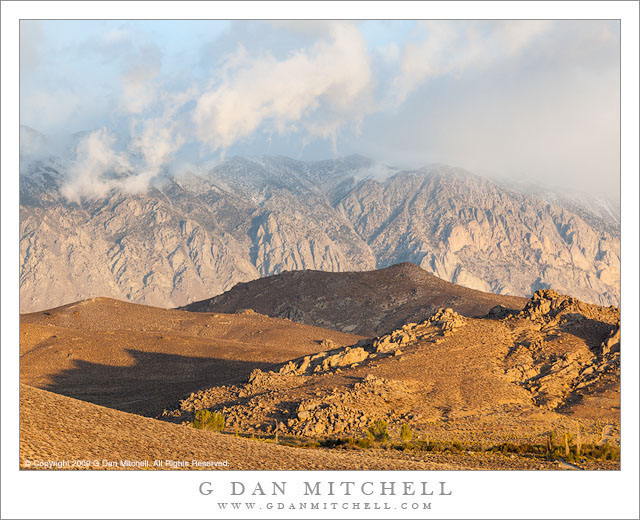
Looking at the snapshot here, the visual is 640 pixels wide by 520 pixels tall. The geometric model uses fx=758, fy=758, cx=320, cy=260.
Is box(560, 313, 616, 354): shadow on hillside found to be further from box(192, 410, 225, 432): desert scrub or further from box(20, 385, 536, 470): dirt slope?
box(192, 410, 225, 432): desert scrub

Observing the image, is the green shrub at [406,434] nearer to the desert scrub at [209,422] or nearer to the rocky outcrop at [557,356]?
the desert scrub at [209,422]

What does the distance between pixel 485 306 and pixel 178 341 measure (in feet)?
191

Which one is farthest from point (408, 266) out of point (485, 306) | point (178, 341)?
point (178, 341)

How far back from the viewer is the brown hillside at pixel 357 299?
422ft

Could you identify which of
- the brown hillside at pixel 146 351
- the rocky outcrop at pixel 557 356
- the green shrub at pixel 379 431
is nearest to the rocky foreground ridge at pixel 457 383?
the rocky outcrop at pixel 557 356

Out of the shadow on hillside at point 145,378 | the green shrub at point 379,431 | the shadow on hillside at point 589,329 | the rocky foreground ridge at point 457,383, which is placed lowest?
the shadow on hillside at point 145,378

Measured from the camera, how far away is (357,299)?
5463 inches

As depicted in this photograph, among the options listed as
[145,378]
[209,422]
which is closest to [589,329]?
[209,422]

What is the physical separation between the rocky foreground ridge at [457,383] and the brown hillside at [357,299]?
2714 inches

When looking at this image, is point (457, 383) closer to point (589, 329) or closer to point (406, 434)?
point (406, 434)

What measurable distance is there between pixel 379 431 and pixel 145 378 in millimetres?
42354

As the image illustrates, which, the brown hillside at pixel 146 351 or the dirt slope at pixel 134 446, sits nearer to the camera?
the dirt slope at pixel 134 446

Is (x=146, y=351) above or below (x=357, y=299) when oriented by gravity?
below

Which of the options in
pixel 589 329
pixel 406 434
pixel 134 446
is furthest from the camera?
pixel 589 329
